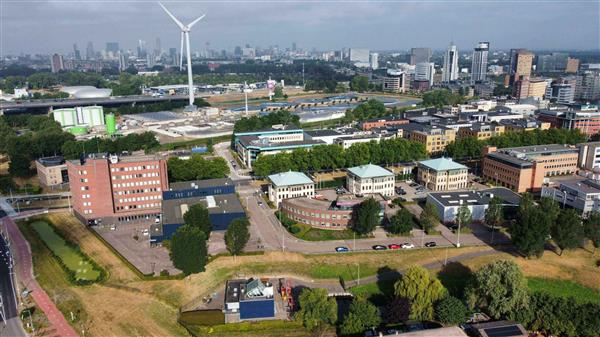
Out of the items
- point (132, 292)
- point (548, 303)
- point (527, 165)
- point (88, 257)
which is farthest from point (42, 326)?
point (527, 165)

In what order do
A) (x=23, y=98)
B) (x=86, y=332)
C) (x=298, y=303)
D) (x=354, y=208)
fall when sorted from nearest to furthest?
1. (x=86, y=332)
2. (x=298, y=303)
3. (x=354, y=208)
4. (x=23, y=98)

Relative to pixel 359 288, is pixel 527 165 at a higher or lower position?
higher

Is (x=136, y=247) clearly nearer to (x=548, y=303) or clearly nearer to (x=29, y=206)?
(x=29, y=206)

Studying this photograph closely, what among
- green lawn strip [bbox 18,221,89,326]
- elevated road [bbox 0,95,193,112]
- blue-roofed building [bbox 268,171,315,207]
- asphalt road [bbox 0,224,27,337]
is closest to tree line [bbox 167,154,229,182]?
blue-roofed building [bbox 268,171,315,207]

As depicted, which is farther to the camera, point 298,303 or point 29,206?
point 29,206

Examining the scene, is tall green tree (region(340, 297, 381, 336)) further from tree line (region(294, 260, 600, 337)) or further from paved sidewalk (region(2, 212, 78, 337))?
paved sidewalk (region(2, 212, 78, 337))

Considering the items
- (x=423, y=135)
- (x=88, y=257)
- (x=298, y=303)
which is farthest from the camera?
(x=423, y=135)
